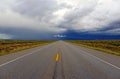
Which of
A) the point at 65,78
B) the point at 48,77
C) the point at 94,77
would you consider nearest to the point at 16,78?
the point at 48,77

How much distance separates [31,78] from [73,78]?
1731 millimetres

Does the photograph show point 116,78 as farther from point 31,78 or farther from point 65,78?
point 31,78

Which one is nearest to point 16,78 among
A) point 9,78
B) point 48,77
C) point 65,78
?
point 9,78

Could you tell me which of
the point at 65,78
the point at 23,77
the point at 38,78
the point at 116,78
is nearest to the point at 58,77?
the point at 65,78

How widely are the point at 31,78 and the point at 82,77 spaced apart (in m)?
2.15

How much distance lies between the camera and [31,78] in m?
7.04

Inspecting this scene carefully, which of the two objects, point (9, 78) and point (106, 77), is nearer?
point (9, 78)

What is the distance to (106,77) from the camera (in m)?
7.45

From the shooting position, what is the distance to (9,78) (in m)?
6.99

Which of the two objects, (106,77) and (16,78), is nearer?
(16,78)

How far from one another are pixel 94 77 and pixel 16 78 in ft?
10.8

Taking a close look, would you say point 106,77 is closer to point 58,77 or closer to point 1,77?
point 58,77

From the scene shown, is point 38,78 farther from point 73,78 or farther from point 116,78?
point 116,78

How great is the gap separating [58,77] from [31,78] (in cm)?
113
